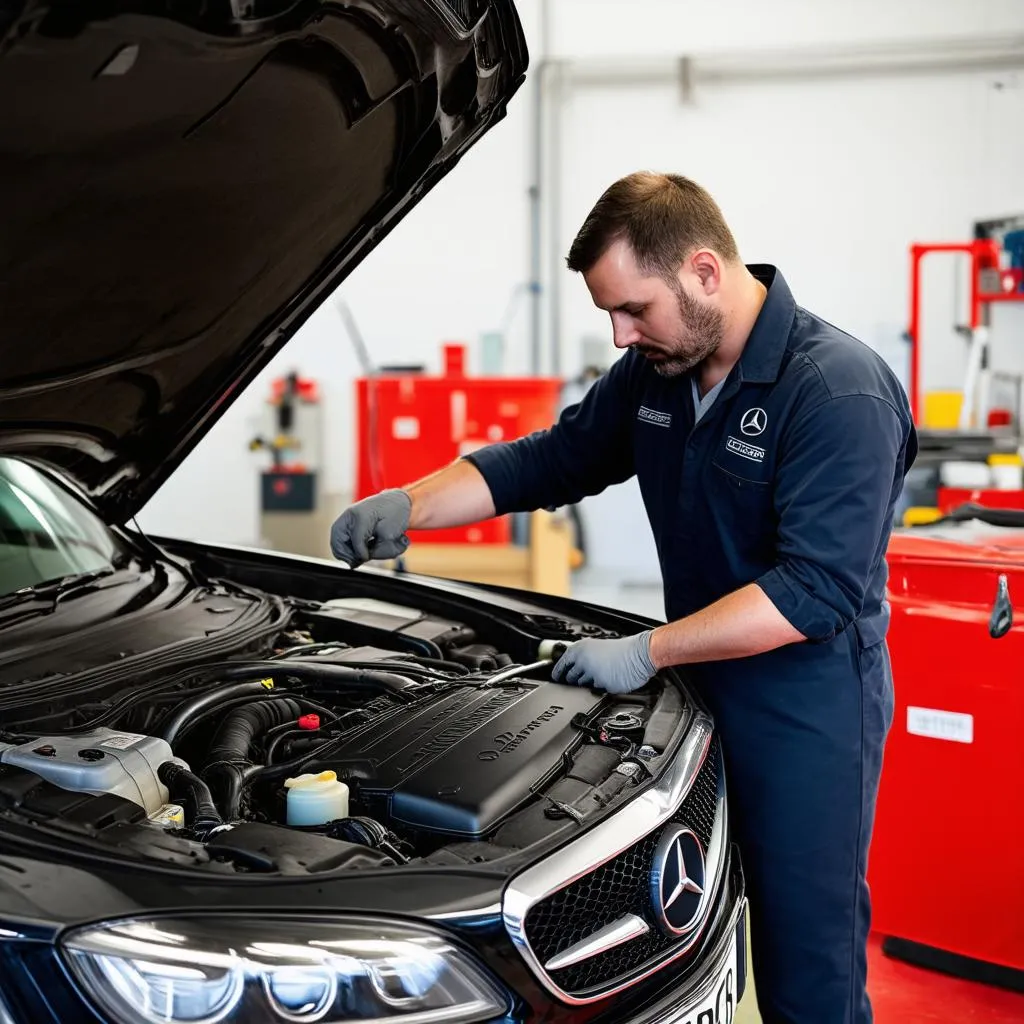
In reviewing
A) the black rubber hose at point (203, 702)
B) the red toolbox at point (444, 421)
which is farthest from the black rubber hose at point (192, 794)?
the red toolbox at point (444, 421)

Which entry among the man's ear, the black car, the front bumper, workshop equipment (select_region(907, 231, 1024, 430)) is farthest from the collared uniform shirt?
workshop equipment (select_region(907, 231, 1024, 430))

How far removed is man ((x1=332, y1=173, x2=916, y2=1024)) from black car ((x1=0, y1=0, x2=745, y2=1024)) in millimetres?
113

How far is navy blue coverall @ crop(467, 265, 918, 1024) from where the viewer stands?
158 centimetres

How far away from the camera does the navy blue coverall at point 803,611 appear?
1.58 m

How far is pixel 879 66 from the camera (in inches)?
242

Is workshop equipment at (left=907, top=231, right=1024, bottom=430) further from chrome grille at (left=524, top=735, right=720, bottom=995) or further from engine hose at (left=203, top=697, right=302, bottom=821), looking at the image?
chrome grille at (left=524, top=735, right=720, bottom=995)

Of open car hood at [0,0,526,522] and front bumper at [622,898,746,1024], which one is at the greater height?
open car hood at [0,0,526,522]

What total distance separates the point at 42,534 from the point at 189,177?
76 centimetres

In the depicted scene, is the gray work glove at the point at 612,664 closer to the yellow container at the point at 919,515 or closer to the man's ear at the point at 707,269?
the man's ear at the point at 707,269

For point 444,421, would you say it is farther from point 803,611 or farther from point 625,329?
point 803,611

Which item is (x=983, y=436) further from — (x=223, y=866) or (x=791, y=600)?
(x=223, y=866)

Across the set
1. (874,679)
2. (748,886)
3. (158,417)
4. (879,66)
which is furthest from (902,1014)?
(879,66)

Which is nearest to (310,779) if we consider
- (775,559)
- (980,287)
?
(775,559)

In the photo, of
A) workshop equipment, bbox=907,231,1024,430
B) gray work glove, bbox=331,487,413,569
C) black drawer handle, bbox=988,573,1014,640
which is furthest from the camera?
workshop equipment, bbox=907,231,1024,430
